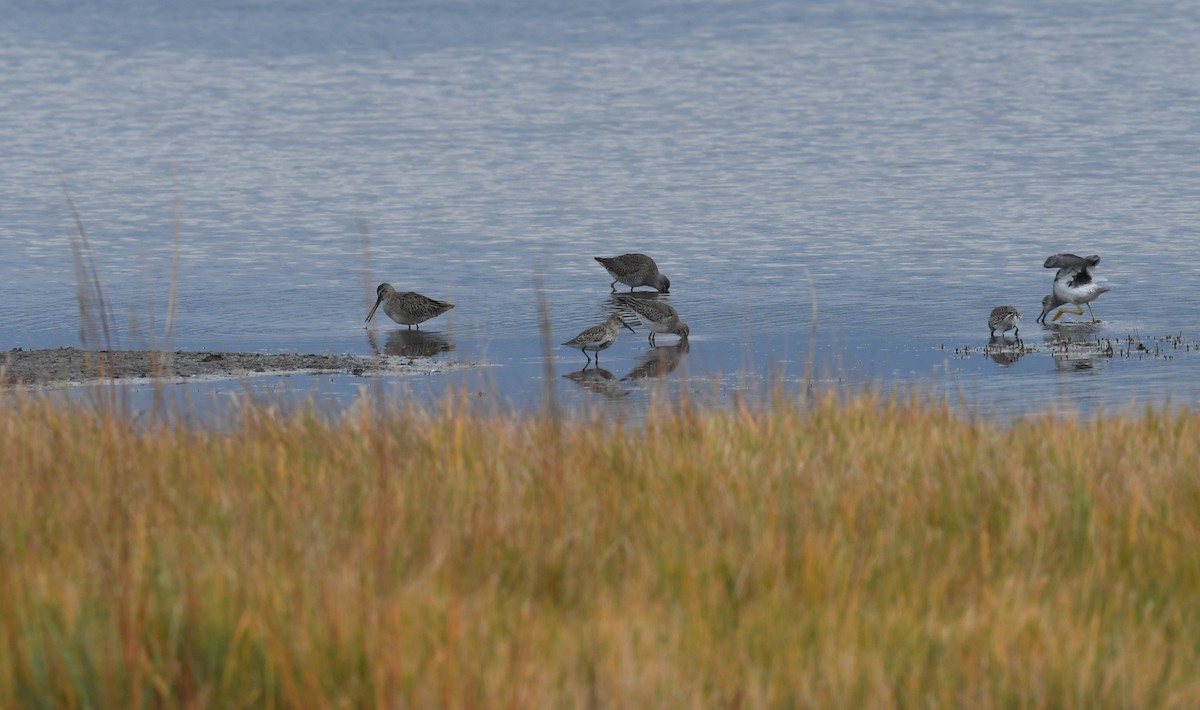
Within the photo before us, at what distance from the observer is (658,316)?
1822 centimetres

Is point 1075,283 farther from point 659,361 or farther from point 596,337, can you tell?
point 596,337

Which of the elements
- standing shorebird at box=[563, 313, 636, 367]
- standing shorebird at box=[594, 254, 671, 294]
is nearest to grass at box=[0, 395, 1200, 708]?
standing shorebird at box=[563, 313, 636, 367]

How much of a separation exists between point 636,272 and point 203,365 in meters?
8.27

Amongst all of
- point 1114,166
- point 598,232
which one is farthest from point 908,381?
point 1114,166

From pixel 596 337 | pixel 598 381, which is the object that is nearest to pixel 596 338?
pixel 596 337

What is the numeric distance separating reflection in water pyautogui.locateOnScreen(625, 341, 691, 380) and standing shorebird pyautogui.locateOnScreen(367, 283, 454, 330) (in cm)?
282

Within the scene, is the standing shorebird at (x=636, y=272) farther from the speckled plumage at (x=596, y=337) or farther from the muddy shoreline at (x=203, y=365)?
the muddy shoreline at (x=203, y=365)

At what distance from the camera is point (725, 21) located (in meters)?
95.1

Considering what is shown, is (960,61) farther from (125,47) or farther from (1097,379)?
(1097,379)

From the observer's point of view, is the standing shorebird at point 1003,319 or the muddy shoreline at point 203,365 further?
the standing shorebird at point 1003,319

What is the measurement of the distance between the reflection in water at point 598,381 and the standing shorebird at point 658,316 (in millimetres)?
1864

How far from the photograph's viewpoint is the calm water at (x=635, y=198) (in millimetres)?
17672

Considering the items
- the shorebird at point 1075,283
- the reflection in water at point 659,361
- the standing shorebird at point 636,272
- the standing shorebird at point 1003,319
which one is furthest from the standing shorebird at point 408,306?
the shorebird at point 1075,283

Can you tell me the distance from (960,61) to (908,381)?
194 feet
